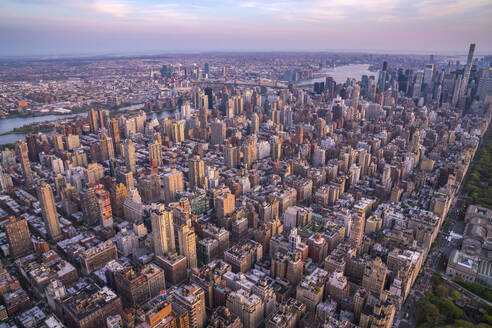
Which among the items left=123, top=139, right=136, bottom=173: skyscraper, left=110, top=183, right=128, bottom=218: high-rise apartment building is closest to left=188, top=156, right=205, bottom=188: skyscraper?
left=110, top=183, right=128, bottom=218: high-rise apartment building

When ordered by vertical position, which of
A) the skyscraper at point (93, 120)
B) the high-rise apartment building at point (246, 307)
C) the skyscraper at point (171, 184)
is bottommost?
the high-rise apartment building at point (246, 307)

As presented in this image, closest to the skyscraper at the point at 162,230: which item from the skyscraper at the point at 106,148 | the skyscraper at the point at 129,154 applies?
the skyscraper at the point at 129,154

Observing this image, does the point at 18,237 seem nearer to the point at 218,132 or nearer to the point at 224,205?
the point at 224,205

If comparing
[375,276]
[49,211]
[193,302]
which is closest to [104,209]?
[49,211]

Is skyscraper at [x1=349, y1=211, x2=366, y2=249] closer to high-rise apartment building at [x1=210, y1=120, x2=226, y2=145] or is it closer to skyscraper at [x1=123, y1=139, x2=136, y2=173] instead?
skyscraper at [x1=123, y1=139, x2=136, y2=173]

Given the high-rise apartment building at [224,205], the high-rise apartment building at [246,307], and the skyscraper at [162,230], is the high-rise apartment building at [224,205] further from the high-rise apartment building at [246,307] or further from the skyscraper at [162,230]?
the high-rise apartment building at [246,307]

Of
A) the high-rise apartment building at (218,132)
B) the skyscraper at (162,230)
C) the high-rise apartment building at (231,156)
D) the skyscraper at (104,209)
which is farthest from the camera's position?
the high-rise apartment building at (218,132)
